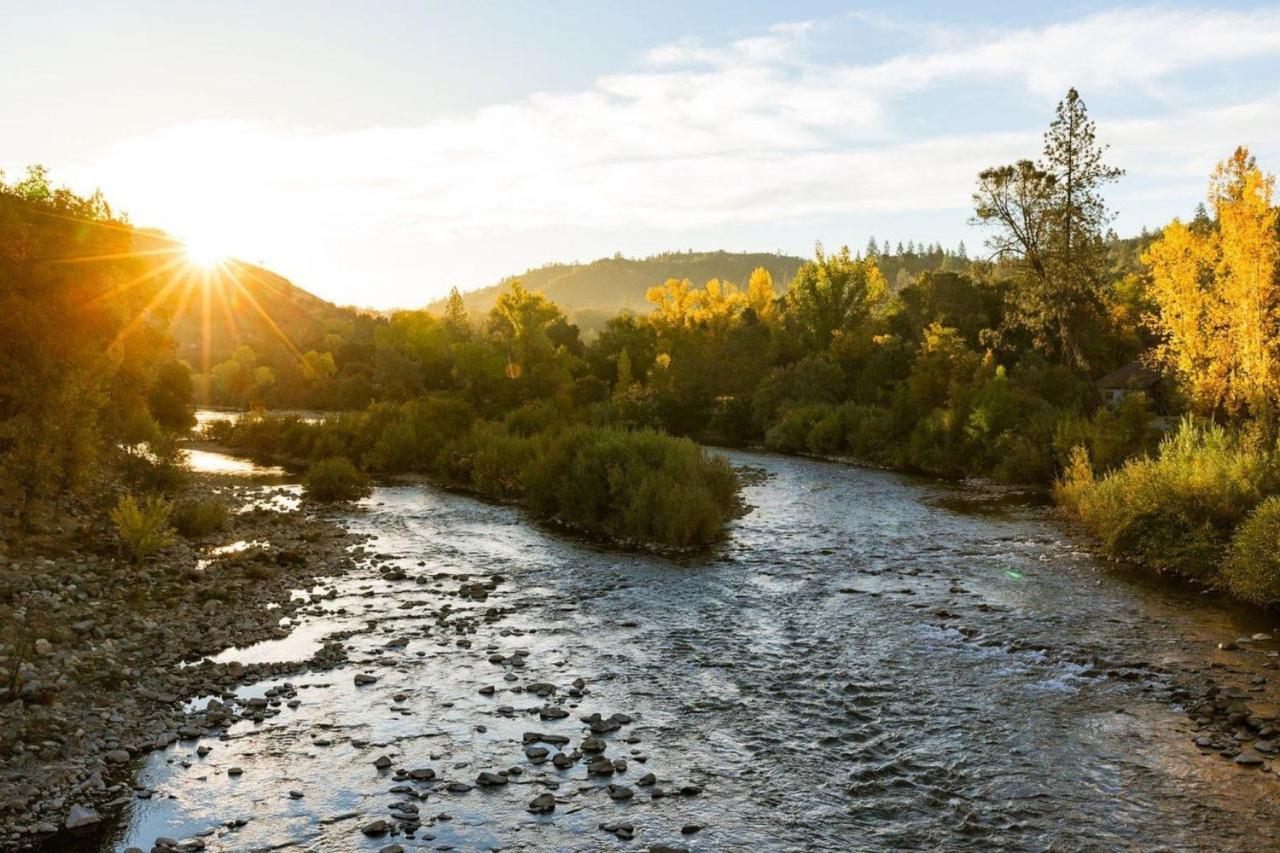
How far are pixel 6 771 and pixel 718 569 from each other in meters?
16.2

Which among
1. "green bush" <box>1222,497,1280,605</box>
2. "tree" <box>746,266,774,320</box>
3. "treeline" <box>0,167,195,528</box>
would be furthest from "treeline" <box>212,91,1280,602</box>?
"treeline" <box>0,167,195,528</box>

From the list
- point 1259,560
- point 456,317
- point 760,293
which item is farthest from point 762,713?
point 456,317

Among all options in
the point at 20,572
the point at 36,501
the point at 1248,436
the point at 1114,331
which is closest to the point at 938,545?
the point at 1248,436

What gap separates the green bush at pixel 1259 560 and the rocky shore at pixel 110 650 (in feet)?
63.0

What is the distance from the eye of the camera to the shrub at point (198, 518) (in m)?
25.0

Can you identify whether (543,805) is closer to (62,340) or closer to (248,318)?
(62,340)

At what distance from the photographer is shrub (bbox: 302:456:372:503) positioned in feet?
117

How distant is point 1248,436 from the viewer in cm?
2598

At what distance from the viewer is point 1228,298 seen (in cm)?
3003

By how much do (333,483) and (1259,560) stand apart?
32229 millimetres

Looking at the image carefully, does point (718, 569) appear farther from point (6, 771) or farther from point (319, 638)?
point (6, 771)

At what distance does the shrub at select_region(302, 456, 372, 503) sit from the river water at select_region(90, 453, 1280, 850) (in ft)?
46.2

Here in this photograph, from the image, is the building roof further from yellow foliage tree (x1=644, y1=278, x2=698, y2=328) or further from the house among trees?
yellow foliage tree (x1=644, y1=278, x2=698, y2=328)

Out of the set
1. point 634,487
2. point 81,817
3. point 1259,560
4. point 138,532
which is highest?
point 138,532
